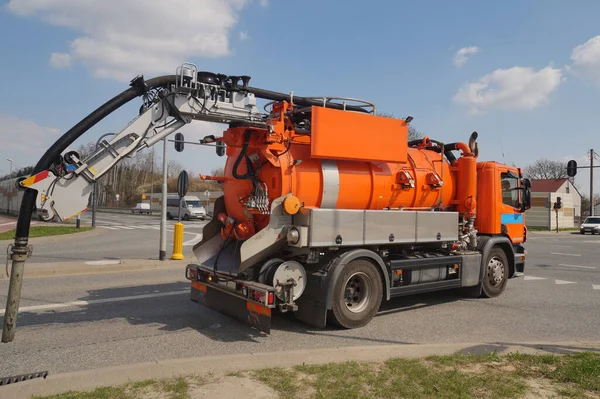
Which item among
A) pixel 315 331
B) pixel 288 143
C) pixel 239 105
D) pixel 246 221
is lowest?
pixel 315 331

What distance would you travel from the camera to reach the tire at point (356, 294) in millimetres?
6450

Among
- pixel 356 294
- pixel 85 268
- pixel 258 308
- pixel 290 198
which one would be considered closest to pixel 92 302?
pixel 258 308

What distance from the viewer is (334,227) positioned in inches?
253

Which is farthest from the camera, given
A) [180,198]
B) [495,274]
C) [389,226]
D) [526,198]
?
[180,198]

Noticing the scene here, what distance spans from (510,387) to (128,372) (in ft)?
11.5

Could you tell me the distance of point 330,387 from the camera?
405cm

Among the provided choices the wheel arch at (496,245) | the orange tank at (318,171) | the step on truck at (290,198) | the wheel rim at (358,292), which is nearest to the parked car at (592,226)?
the wheel arch at (496,245)

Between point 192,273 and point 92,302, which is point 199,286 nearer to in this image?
point 192,273

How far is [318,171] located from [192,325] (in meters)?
2.93

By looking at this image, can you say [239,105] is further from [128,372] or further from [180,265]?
[180,265]

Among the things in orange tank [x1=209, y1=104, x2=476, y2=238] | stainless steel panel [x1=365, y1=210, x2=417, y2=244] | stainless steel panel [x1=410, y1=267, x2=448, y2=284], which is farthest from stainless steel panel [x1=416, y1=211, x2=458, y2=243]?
stainless steel panel [x1=410, y1=267, x2=448, y2=284]

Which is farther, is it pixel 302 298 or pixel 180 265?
pixel 180 265

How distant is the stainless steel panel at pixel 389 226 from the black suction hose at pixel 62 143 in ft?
12.3

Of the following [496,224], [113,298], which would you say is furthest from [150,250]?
[496,224]
